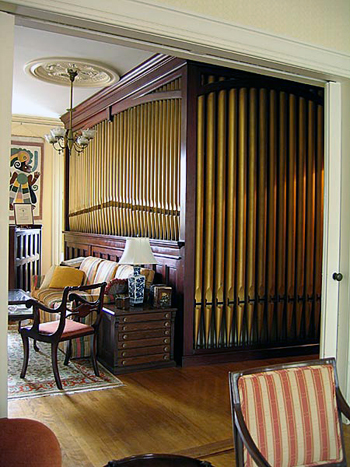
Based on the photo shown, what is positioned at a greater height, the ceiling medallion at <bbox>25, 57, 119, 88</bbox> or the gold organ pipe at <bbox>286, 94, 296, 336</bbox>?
the ceiling medallion at <bbox>25, 57, 119, 88</bbox>

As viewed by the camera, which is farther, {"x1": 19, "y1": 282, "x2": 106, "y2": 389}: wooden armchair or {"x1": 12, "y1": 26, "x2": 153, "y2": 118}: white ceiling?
{"x1": 12, "y1": 26, "x2": 153, "y2": 118}: white ceiling

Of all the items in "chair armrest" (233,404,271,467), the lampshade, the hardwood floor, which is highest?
the lampshade

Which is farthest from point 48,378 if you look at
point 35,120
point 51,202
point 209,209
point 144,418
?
point 35,120

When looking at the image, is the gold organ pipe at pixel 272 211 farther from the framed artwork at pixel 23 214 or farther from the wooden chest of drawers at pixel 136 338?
the framed artwork at pixel 23 214

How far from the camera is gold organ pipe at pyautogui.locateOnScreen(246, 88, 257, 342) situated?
5.20 meters

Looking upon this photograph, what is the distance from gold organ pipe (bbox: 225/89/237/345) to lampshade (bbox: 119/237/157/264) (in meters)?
0.80

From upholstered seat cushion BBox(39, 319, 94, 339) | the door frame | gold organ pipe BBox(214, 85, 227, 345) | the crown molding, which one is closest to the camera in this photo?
the door frame

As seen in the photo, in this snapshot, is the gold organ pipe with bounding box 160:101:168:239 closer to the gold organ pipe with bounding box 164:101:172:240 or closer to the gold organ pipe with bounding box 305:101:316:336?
the gold organ pipe with bounding box 164:101:172:240

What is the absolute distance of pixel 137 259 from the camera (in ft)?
15.6

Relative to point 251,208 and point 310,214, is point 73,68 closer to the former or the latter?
point 251,208

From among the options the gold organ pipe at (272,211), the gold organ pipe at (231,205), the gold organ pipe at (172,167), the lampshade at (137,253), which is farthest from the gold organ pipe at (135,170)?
the gold organ pipe at (272,211)

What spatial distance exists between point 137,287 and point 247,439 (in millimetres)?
3161

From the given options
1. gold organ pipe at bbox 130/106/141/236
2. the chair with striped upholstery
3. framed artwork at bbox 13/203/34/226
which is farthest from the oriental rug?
framed artwork at bbox 13/203/34/226

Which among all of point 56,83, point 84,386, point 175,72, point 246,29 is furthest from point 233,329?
point 56,83
